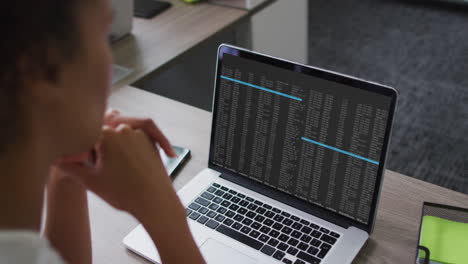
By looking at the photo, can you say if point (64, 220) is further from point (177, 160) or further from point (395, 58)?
point (395, 58)

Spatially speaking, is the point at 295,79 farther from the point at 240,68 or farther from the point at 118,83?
the point at 118,83

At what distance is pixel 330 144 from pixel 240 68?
0.22 metres

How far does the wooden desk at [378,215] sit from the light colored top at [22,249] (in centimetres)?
46

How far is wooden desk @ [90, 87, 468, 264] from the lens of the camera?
Result: 88cm

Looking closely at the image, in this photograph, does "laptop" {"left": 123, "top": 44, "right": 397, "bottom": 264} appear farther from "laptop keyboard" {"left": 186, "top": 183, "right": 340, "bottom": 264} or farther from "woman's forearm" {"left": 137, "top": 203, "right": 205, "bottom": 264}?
"woman's forearm" {"left": 137, "top": 203, "right": 205, "bottom": 264}

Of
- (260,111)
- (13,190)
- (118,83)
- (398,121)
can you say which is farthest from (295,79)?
(398,121)

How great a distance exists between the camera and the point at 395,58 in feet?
9.89

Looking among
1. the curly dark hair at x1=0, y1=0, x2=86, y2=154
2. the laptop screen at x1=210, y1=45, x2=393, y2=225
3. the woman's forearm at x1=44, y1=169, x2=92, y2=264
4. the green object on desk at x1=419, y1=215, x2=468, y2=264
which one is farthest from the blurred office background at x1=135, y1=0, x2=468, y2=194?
the curly dark hair at x1=0, y1=0, x2=86, y2=154

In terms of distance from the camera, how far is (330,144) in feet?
2.93

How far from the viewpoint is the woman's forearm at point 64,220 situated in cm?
81

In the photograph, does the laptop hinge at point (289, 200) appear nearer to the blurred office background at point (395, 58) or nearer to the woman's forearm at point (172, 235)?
the woman's forearm at point (172, 235)

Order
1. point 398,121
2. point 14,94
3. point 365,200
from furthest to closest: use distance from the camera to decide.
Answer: point 398,121 < point 365,200 < point 14,94

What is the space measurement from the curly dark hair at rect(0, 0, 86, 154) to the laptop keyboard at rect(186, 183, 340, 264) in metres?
0.52

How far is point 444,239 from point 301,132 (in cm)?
30
